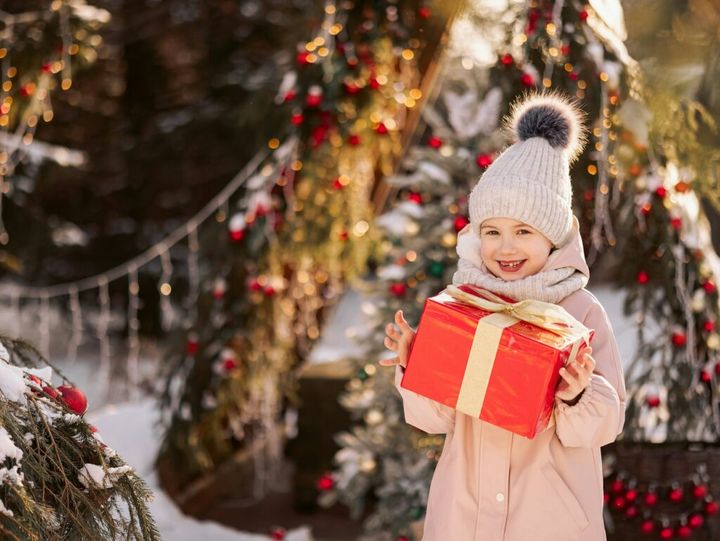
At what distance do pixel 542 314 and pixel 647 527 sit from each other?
2020mm

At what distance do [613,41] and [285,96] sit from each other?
1.54 metres

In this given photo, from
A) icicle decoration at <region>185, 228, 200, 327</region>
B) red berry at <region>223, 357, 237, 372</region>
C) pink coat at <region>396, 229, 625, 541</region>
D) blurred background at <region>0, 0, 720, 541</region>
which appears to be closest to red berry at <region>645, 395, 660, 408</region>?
blurred background at <region>0, 0, 720, 541</region>

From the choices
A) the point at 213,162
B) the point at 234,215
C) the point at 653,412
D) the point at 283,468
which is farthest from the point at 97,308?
the point at 653,412

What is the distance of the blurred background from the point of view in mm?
3756

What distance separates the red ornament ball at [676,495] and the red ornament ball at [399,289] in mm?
1343

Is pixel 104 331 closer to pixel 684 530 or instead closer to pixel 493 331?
pixel 684 530

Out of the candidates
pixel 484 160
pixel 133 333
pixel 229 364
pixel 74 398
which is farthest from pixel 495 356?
pixel 133 333

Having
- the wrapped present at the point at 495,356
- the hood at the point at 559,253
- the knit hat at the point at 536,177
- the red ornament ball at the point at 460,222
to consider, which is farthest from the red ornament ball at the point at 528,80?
the wrapped present at the point at 495,356

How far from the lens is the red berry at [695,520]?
396 centimetres

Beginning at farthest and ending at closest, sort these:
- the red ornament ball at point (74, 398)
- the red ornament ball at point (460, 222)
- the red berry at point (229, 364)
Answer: the red berry at point (229, 364) → the red ornament ball at point (460, 222) → the red ornament ball at point (74, 398)

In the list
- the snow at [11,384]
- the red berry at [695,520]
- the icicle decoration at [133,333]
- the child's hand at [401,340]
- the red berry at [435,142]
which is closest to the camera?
the snow at [11,384]

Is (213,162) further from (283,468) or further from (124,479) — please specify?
(124,479)

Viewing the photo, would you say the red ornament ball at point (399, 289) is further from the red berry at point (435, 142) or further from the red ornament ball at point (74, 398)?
the red ornament ball at point (74, 398)

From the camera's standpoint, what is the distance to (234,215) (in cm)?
481
